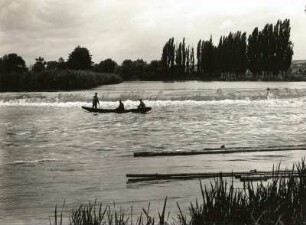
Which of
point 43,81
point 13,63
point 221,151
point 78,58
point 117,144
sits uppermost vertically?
point 78,58

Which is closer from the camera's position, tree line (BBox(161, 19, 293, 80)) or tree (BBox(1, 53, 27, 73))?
tree (BBox(1, 53, 27, 73))

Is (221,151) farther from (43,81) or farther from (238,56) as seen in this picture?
(238,56)

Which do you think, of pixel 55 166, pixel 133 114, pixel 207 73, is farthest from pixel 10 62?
pixel 55 166

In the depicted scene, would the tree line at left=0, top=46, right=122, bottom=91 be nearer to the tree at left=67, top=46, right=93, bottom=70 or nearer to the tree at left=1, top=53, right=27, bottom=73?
the tree at left=1, top=53, right=27, bottom=73

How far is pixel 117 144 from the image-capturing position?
29094 mm

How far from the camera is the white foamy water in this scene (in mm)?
15477

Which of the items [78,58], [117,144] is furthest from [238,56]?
[117,144]

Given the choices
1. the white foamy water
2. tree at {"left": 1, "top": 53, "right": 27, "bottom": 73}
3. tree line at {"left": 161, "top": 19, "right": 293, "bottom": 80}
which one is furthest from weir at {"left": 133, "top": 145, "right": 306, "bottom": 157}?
tree line at {"left": 161, "top": 19, "right": 293, "bottom": 80}

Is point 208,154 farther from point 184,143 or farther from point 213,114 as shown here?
point 213,114

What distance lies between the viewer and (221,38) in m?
111

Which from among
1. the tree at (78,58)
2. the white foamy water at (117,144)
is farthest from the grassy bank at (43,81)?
the tree at (78,58)

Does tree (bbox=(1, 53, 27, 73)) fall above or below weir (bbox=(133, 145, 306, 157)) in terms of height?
above

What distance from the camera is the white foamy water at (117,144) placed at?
15477 millimetres

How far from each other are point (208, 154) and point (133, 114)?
25.3 metres
